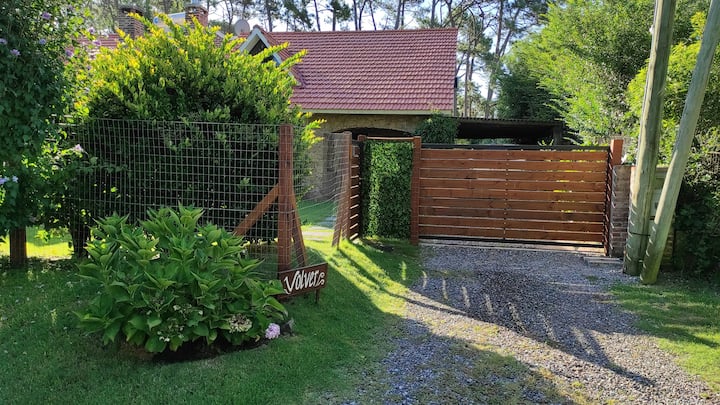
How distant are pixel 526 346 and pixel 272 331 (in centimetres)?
219

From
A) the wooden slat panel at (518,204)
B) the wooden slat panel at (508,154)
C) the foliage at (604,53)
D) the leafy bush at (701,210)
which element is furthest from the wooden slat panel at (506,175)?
the foliage at (604,53)

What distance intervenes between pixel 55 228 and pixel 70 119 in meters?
1.26

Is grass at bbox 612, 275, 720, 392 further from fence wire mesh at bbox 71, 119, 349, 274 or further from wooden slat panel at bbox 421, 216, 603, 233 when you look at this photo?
fence wire mesh at bbox 71, 119, 349, 274

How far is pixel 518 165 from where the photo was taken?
8.12 metres

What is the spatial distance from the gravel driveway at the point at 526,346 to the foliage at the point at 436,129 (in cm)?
668

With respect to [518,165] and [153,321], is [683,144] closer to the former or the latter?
[518,165]

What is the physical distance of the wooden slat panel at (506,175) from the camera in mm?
7833

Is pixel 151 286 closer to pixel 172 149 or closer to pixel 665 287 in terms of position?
pixel 172 149

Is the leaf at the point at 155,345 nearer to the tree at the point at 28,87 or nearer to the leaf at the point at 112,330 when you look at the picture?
the leaf at the point at 112,330

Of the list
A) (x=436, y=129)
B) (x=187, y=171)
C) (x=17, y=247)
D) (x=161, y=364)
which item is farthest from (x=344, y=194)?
(x=436, y=129)

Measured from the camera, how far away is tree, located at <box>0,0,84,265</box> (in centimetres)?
413

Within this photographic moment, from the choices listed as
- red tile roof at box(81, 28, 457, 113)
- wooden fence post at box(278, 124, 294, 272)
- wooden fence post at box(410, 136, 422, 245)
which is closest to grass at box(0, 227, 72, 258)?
wooden fence post at box(278, 124, 294, 272)

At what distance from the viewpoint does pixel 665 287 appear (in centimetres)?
602

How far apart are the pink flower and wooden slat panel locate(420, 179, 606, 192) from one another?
4955mm
